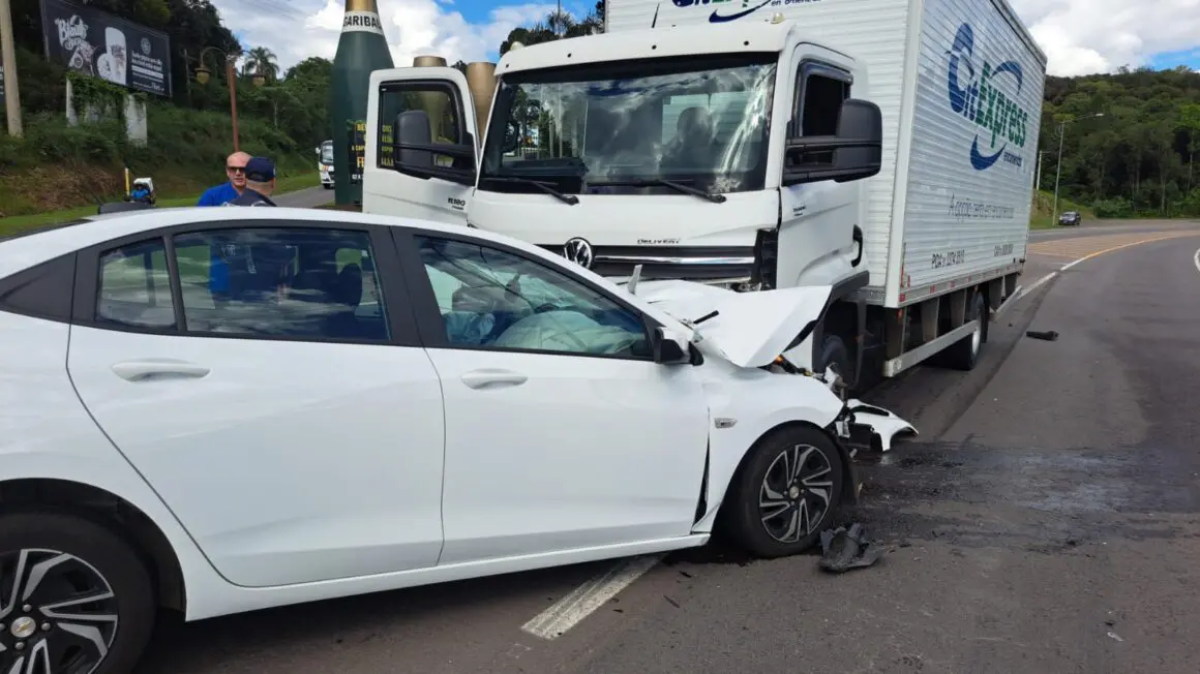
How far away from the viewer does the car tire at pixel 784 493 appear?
12.8 ft

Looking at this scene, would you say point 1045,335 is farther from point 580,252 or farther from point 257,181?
point 257,181

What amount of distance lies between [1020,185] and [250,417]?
11.1 metres

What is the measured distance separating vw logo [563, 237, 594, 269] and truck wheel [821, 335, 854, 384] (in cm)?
170

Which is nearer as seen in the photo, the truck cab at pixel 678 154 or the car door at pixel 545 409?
the car door at pixel 545 409

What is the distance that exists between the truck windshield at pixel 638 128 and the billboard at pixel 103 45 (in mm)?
43773

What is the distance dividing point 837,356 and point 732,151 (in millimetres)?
1688

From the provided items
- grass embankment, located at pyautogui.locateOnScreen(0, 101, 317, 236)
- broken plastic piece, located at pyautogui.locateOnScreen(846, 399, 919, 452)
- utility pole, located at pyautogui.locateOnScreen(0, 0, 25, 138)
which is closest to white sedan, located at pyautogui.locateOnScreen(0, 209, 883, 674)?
broken plastic piece, located at pyautogui.locateOnScreen(846, 399, 919, 452)

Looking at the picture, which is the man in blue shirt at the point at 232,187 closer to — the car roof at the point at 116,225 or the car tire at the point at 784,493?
the car roof at the point at 116,225

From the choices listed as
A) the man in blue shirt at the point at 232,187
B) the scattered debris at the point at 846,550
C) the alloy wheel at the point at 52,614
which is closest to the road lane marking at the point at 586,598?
the scattered debris at the point at 846,550

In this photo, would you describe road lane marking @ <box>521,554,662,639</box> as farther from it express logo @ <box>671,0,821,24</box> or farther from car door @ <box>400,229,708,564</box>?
it express logo @ <box>671,0,821,24</box>

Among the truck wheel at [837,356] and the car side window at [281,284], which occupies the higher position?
the car side window at [281,284]

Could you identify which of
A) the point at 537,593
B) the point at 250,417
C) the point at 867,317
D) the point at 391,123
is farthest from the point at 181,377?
the point at 867,317

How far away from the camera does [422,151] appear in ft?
18.7

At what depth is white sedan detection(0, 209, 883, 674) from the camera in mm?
2535
